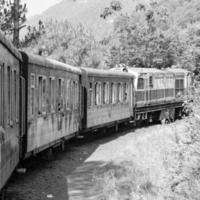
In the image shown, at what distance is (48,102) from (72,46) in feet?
266

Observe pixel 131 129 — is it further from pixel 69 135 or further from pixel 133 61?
pixel 133 61

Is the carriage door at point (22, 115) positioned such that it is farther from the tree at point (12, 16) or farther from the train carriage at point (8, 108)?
the tree at point (12, 16)

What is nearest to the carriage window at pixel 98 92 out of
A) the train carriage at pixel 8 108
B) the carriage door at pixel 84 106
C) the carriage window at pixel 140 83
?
the carriage door at pixel 84 106

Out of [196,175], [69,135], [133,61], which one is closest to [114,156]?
[69,135]

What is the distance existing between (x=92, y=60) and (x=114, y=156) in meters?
71.7

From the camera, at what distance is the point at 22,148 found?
1184 centimetres

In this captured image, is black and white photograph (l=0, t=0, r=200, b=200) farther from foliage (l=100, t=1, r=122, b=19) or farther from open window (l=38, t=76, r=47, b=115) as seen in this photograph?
foliage (l=100, t=1, r=122, b=19)

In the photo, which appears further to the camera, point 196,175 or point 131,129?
point 131,129

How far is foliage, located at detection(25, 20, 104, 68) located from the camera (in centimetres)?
8919

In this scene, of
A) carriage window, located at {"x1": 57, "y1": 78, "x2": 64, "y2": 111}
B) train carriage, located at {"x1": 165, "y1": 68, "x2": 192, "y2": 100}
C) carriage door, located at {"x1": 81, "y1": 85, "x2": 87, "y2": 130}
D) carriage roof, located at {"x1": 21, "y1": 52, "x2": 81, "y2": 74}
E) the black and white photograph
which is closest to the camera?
the black and white photograph

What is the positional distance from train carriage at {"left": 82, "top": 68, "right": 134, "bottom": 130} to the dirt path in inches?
95.1

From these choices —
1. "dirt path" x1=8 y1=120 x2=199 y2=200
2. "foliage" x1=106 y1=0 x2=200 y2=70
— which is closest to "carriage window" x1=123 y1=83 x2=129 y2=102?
"dirt path" x1=8 y1=120 x2=199 y2=200

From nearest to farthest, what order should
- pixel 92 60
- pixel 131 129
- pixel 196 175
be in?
pixel 196 175
pixel 131 129
pixel 92 60

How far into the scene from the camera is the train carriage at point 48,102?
1202 centimetres
